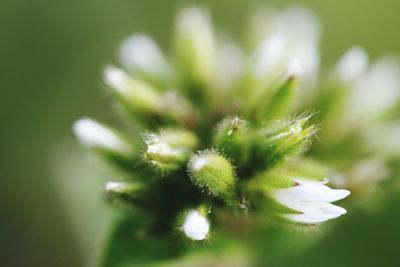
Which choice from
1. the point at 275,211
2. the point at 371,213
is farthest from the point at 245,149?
the point at 371,213

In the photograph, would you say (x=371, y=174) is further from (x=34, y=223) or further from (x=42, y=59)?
(x=42, y=59)

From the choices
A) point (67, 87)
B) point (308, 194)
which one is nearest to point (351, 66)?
point (308, 194)

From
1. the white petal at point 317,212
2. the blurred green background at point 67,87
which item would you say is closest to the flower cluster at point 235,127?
the white petal at point 317,212


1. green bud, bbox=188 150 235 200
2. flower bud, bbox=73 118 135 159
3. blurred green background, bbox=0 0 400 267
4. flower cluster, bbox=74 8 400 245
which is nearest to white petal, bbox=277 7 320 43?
flower cluster, bbox=74 8 400 245

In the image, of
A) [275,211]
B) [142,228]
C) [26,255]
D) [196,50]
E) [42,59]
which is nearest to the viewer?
[275,211]

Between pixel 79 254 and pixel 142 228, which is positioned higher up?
pixel 79 254
